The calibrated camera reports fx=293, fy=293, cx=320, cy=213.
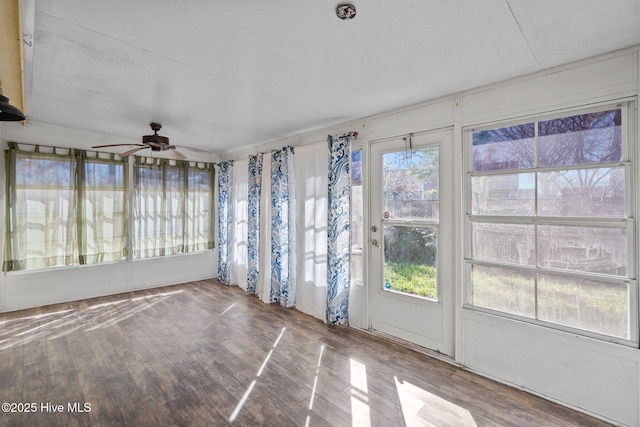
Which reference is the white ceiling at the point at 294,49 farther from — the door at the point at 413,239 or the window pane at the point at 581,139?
the door at the point at 413,239

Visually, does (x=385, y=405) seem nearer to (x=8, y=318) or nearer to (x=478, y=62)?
(x=478, y=62)

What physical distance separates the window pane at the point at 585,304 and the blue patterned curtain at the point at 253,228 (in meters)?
3.62

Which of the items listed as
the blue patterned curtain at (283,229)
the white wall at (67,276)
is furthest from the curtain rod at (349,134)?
the white wall at (67,276)

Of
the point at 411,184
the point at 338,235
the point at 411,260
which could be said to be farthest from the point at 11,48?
the point at 411,260

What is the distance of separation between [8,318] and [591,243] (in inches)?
239

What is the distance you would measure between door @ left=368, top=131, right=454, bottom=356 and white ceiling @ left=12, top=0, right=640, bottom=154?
0.54m

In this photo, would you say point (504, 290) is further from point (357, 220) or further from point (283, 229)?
point (283, 229)

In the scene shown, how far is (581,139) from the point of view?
2.09 meters

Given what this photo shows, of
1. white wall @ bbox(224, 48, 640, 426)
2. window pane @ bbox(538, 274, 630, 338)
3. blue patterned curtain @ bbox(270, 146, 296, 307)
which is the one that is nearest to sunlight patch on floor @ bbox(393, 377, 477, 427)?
white wall @ bbox(224, 48, 640, 426)

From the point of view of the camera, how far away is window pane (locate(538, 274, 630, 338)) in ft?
6.42

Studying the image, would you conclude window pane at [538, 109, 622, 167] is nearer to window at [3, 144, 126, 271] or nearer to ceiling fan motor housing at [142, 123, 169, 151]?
ceiling fan motor housing at [142, 123, 169, 151]

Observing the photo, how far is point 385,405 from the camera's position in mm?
2078

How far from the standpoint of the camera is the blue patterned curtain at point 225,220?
532 centimetres

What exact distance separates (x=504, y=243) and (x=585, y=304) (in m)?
0.64
